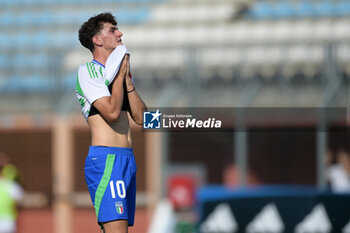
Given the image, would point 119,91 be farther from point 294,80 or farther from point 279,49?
point 279,49

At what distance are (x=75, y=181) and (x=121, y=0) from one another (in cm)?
495

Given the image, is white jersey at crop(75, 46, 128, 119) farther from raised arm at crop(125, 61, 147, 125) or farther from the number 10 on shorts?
the number 10 on shorts

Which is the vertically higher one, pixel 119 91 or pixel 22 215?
pixel 119 91

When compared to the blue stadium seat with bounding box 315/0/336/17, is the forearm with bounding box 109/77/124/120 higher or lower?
lower

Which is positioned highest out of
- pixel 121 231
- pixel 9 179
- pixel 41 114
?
pixel 121 231

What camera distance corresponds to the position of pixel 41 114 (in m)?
11.8

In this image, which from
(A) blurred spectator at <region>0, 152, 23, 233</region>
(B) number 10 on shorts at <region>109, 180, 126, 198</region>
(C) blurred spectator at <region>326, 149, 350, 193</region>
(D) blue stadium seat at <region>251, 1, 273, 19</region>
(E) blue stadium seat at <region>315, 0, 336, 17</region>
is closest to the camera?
(B) number 10 on shorts at <region>109, 180, 126, 198</region>

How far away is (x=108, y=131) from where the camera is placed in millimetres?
2777

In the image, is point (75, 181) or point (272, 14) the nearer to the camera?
point (75, 181)

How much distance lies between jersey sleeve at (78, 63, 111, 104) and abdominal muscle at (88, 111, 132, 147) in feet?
0.37

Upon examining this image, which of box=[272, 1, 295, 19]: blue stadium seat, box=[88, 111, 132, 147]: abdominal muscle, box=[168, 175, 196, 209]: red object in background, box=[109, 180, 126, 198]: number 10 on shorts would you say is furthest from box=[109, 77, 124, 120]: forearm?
box=[272, 1, 295, 19]: blue stadium seat

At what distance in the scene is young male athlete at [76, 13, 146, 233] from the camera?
103 inches

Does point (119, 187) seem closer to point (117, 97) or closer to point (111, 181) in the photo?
point (111, 181)

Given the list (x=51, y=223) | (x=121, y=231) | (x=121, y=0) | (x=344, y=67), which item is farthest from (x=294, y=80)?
(x=121, y=231)
